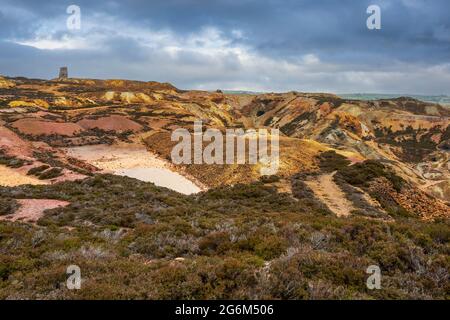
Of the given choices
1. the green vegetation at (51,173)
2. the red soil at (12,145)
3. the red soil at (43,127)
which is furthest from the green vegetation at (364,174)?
the red soil at (43,127)

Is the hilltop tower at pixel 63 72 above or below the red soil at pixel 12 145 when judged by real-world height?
above

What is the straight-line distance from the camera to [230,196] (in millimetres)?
27812

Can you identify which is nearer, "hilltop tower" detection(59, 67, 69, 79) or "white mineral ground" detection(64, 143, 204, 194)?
"white mineral ground" detection(64, 143, 204, 194)

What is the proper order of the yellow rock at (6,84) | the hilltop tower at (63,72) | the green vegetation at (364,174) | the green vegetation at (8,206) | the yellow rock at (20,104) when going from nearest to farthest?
the green vegetation at (8,206)
the green vegetation at (364,174)
the yellow rock at (20,104)
the yellow rock at (6,84)
the hilltop tower at (63,72)

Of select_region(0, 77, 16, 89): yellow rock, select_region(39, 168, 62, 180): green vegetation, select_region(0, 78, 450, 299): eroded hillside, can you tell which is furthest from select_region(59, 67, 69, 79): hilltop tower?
select_region(39, 168, 62, 180): green vegetation

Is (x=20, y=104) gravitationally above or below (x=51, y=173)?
above

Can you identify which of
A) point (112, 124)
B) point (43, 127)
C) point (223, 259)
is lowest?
point (223, 259)

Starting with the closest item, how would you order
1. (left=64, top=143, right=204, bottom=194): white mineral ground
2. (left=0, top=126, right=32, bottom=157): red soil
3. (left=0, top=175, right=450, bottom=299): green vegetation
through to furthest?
(left=0, top=175, right=450, bottom=299): green vegetation
(left=64, top=143, right=204, bottom=194): white mineral ground
(left=0, top=126, right=32, bottom=157): red soil

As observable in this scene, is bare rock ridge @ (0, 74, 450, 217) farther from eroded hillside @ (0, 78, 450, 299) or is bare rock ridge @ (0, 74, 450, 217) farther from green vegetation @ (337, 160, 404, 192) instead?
green vegetation @ (337, 160, 404, 192)

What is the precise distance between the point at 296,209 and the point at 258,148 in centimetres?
2435

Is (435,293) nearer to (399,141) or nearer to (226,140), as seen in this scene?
(226,140)

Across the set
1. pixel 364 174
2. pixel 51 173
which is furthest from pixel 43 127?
pixel 364 174

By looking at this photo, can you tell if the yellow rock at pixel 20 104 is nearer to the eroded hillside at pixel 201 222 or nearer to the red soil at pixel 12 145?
the eroded hillside at pixel 201 222

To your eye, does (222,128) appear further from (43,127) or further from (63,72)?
(63,72)
